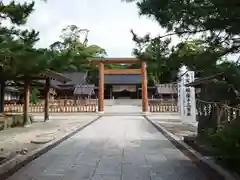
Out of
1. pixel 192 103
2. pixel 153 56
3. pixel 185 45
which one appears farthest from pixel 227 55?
pixel 192 103

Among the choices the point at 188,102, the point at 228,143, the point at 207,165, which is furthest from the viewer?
the point at 188,102

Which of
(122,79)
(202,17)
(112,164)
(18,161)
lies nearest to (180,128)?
(112,164)

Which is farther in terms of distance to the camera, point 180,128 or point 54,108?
point 54,108

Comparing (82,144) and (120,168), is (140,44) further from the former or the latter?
(82,144)

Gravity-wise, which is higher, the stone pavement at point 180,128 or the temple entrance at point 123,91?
the temple entrance at point 123,91

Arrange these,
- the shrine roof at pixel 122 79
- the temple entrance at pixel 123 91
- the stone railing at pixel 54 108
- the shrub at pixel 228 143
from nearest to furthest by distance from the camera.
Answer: the shrub at pixel 228 143
the stone railing at pixel 54 108
the shrine roof at pixel 122 79
the temple entrance at pixel 123 91

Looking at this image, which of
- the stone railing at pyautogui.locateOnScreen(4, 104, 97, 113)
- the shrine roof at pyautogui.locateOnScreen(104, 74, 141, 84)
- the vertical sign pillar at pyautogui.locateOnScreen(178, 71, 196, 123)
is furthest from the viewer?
the shrine roof at pyautogui.locateOnScreen(104, 74, 141, 84)

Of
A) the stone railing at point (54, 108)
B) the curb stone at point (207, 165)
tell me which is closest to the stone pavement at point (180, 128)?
the curb stone at point (207, 165)

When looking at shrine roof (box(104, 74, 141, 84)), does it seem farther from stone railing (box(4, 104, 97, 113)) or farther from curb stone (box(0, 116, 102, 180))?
curb stone (box(0, 116, 102, 180))

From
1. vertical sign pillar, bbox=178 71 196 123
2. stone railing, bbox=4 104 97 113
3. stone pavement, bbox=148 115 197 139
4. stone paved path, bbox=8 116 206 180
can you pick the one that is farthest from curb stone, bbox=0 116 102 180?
stone railing, bbox=4 104 97 113

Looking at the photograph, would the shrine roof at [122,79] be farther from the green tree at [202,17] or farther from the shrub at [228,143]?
the shrub at [228,143]

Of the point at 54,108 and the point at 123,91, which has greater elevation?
the point at 123,91

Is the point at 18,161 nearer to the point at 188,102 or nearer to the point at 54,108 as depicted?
the point at 188,102

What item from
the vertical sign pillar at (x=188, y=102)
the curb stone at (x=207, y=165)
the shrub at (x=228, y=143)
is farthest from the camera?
the vertical sign pillar at (x=188, y=102)
